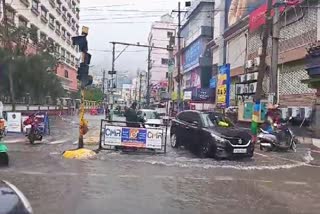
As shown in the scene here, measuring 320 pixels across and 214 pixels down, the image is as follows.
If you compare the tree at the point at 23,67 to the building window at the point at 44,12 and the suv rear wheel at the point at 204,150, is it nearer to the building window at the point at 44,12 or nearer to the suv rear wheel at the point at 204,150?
the building window at the point at 44,12

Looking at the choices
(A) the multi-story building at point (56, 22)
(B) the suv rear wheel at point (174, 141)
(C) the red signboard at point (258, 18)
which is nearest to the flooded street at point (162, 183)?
(B) the suv rear wheel at point (174, 141)

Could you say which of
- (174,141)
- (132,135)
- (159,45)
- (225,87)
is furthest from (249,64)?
(159,45)

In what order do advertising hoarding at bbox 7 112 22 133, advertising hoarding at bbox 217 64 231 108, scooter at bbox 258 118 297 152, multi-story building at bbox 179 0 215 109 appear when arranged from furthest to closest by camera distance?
multi-story building at bbox 179 0 215 109 → advertising hoarding at bbox 217 64 231 108 → advertising hoarding at bbox 7 112 22 133 → scooter at bbox 258 118 297 152

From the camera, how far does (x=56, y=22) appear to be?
74750mm

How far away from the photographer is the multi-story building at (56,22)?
52.5 m

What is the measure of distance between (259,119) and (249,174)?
411 inches

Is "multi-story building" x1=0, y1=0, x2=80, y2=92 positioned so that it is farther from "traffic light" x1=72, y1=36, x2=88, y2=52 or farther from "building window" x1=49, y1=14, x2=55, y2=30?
"traffic light" x1=72, y1=36, x2=88, y2=52

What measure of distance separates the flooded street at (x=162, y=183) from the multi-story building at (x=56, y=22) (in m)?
32.8

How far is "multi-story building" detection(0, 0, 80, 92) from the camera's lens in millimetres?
52516

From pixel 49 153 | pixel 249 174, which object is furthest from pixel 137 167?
pixel 49 153

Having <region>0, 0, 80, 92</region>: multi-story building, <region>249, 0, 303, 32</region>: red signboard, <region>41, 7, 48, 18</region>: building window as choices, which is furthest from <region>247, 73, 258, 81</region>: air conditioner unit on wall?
<region>41, 7, 48, 18</region>: building window

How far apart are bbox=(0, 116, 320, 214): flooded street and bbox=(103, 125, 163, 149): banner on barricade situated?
0.49 metres

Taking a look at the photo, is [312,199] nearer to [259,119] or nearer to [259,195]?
[259,195]

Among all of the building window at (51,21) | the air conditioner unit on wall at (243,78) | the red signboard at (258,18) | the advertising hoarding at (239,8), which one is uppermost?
the building window at (51,21)
